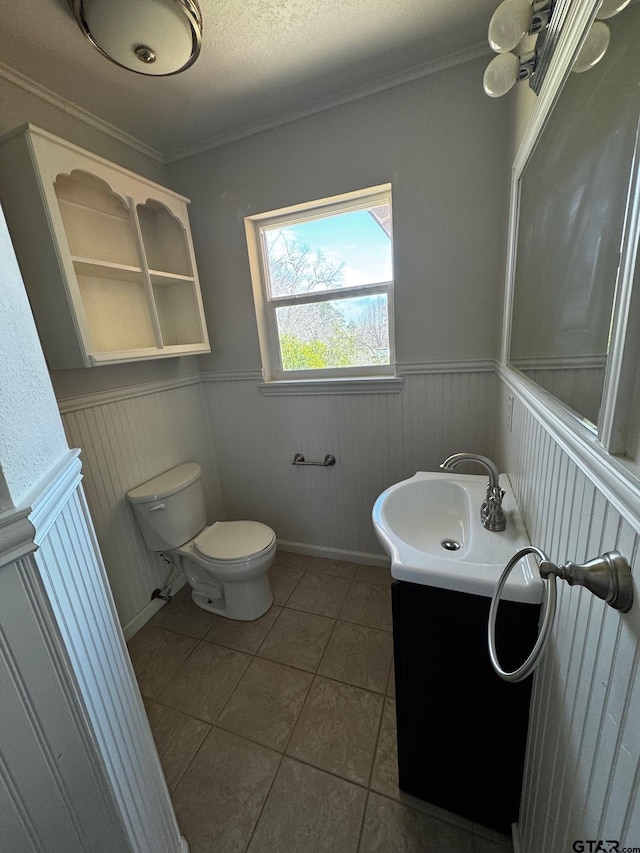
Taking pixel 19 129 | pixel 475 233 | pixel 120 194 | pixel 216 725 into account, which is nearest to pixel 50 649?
pixel 216 725

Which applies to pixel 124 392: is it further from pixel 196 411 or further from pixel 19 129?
pixel 19 129

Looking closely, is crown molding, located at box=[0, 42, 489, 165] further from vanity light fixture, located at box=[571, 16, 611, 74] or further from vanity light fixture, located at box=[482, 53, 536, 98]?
vanity light fixture, located at box=[571, 16, 611, 74]

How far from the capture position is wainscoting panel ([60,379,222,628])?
148 cm

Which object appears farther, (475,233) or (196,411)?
(196,411)

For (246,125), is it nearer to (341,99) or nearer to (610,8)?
(341,99)

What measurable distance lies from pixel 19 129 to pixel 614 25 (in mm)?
1590

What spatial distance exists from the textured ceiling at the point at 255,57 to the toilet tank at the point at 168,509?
5.47 ft

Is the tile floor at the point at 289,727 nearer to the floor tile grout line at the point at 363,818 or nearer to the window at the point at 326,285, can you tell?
the floor tile grout line at the point at 363,818

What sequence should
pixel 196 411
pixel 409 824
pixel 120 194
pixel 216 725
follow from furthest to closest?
pixel 196 411
pixel 120 194
pixel 216 725
pixel 409 824

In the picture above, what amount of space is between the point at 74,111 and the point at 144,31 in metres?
0.66

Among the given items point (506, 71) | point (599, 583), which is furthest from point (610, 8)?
Result: point (599, 583)

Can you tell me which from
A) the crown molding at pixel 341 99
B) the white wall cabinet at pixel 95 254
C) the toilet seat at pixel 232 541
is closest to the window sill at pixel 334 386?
the white wall cabinet at pixel 95 254

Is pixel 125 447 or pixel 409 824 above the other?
pixel 125 447

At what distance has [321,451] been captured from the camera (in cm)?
196
